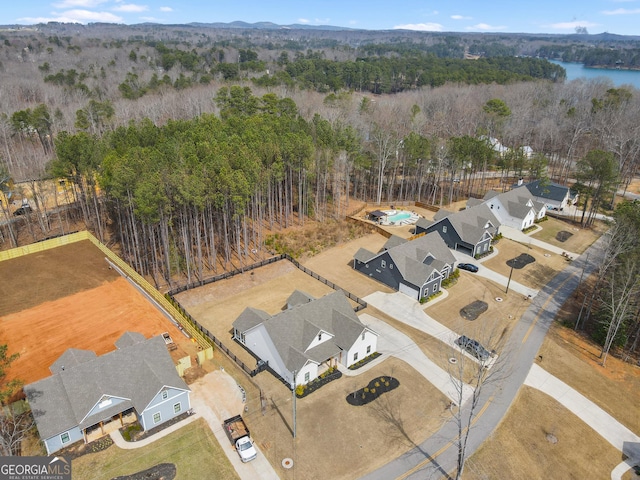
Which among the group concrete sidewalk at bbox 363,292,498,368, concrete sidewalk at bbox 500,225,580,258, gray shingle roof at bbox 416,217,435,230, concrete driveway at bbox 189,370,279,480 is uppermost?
gray shingle roof at bbox 416,217,435,230

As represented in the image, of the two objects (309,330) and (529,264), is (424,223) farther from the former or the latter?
(309,330)

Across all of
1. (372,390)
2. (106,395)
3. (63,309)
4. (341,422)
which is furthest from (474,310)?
(63,309)

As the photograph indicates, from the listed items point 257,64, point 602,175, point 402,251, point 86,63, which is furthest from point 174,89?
point 602,175

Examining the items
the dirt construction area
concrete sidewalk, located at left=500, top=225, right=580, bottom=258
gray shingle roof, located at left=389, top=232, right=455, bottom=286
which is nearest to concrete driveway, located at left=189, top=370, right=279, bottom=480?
the dirt construction area

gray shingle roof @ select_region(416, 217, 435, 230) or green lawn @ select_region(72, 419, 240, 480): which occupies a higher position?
gray shingle roof @ select_region(416, 217, 435, 230)

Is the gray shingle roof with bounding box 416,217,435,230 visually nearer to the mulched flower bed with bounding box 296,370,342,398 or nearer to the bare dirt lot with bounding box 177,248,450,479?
the bare dirt lot with bounding box 177,248,450,479

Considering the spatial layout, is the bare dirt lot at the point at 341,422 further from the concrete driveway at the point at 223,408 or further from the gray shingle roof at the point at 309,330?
the gray shingle roof at the point at 309,330

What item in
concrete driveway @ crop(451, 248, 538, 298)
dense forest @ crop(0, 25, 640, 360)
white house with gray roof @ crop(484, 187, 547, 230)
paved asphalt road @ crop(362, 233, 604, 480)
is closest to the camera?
paved asphalt road @ crop(362, 233, 604, 480)
